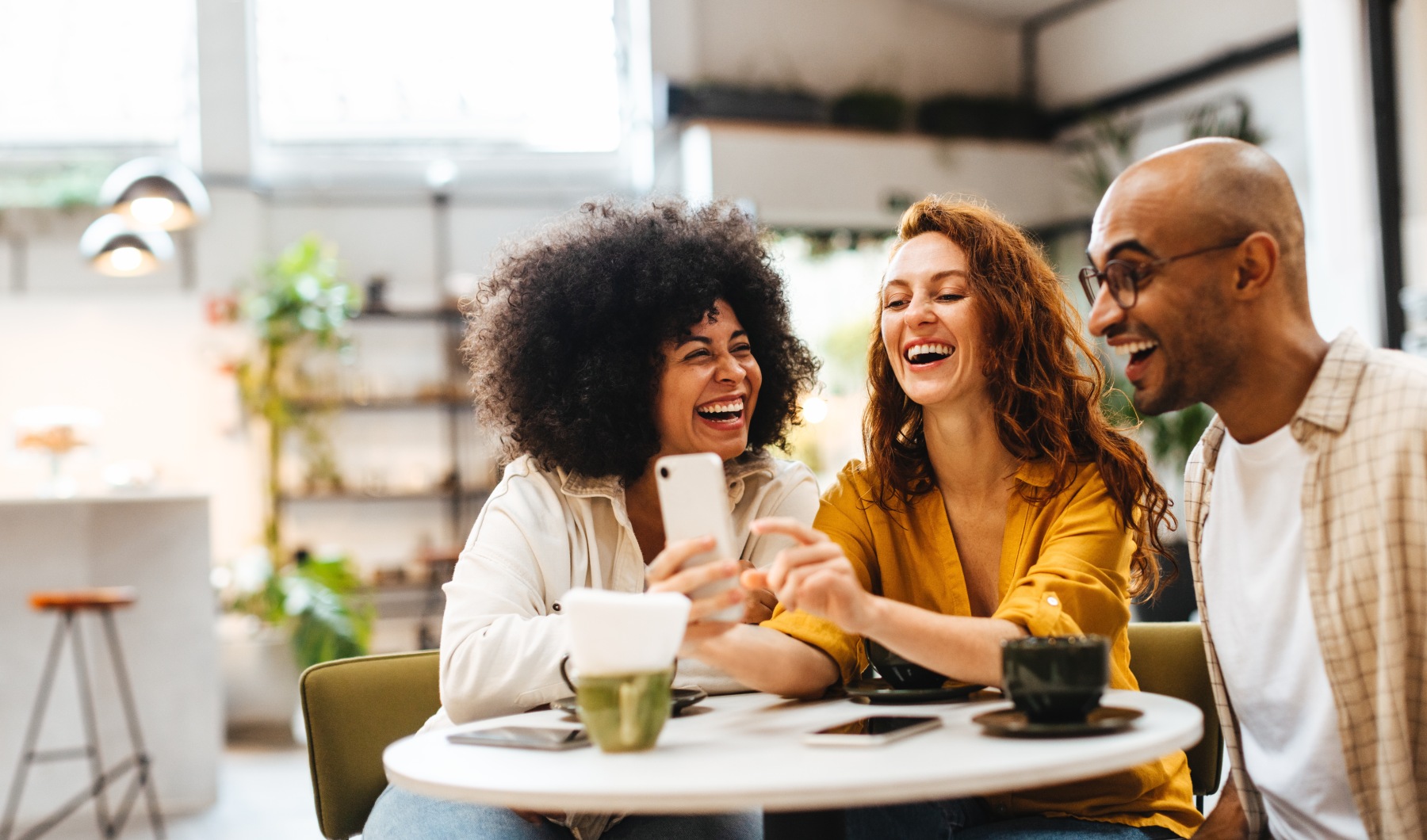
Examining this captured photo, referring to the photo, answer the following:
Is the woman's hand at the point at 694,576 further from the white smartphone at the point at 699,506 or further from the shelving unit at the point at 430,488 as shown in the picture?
the shelving unit at the point at 430,488

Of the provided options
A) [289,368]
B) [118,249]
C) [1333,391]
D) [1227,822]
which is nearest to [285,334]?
[289,368]

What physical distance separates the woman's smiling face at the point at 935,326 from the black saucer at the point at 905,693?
1.52 feet

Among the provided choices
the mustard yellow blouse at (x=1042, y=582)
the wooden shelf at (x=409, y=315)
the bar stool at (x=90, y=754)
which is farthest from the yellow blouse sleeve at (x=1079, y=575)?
the wooden shelf at (x=409, y=315)

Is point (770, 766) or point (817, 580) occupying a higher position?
point (817, 580)

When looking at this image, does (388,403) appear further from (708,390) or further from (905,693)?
(905,693)

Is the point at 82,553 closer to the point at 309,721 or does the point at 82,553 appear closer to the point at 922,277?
the point at 309,721

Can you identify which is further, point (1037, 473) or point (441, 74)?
point (441, 74)

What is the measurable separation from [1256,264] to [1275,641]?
0.47 meters

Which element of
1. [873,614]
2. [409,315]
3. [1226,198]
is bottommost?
[873,614]

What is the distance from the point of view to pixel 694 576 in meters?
1.44

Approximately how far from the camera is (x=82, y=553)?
202 inches

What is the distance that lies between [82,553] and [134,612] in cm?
32

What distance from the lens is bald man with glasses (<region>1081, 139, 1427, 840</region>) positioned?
4.74 ft

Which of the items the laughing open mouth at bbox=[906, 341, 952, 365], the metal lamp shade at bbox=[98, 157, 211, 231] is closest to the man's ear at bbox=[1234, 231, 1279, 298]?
the laughing open mouth at bbox=[906, 341, 952, 365]
